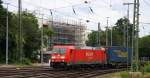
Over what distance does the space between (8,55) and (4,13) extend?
6.48 m

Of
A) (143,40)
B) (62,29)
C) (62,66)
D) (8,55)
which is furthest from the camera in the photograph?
(62,29)

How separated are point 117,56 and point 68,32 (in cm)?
10616

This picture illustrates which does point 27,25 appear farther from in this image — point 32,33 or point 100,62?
point 100,62

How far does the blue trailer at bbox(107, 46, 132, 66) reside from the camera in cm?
6084

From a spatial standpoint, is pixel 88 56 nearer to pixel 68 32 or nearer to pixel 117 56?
pixel 117 56

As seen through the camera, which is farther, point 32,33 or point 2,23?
point 32,33

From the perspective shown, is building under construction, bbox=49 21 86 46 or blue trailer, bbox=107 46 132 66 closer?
blue trailer, bbox=107 46 132 66

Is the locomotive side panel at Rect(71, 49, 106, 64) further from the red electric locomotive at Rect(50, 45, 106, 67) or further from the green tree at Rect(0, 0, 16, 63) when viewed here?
the green tree at Rect(0, 0, 16, 63)

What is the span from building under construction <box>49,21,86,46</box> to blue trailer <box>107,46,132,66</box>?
8950cm

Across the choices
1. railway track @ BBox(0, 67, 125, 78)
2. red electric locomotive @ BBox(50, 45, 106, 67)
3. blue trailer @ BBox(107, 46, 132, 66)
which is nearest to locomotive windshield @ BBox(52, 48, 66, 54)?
red electric locomotive @ BBox(50, 45, 106, 67)

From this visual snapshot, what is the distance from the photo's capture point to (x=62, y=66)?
158ft

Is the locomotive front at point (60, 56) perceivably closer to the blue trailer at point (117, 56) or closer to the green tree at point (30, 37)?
the blue trailer at point (117, 56)

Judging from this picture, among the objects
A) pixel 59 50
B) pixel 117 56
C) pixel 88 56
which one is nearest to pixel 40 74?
pixel 59 50

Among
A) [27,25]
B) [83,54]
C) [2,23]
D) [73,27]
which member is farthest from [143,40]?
[83,54]
